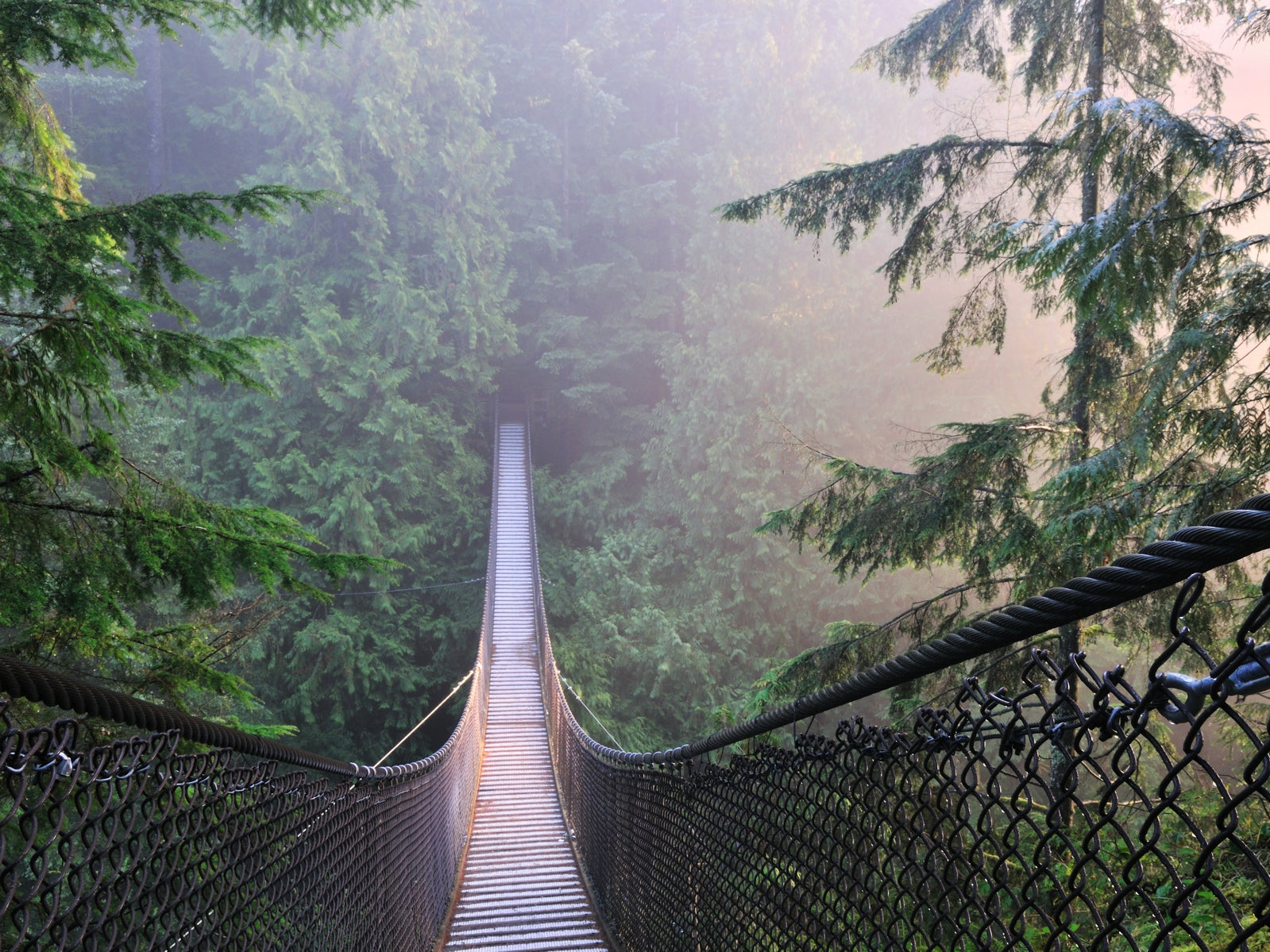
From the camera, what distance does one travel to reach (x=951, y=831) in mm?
983

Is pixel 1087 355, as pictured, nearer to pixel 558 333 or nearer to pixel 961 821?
pixel 961 821

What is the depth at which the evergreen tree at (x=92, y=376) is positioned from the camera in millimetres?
2025

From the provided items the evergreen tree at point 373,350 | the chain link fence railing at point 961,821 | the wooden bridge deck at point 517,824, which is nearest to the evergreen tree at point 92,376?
the chain link fence railing at point 961,821

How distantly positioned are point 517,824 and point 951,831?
546 cm

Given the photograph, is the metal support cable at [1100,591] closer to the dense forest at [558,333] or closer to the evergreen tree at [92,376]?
the evergreen tree at [92,376]

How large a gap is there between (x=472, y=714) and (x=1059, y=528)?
16.6 ft

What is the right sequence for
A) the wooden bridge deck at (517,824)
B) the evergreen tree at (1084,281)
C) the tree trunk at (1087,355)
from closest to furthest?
1. the evergreen tree at (1084,281)
2. the tree trunk at (1087,355)
3. the wooden bridge deck at (517,824)

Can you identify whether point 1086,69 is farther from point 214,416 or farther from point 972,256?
point 214,416

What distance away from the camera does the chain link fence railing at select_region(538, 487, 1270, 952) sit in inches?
20.3

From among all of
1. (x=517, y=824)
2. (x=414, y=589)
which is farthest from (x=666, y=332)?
(x=517, y=824)

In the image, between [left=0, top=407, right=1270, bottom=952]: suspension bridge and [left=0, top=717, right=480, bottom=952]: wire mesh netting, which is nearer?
[left=0, top=407, right=1270, bottom=952]: suspension bridge

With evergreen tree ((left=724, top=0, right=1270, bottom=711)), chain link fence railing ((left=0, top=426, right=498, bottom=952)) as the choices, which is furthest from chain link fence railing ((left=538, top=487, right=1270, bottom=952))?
evergreen tree ((left=724, top=0, right=1270, bottom=711))

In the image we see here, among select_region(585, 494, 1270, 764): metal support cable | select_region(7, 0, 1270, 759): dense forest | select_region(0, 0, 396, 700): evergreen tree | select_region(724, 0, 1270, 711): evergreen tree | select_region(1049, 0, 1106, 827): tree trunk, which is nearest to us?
select_region(585, 494, 1270, 764): metal support cable

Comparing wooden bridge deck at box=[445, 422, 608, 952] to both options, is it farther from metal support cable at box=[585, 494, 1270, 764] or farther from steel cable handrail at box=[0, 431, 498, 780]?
metal support cable at box=[585, 494, 1270, 764]
